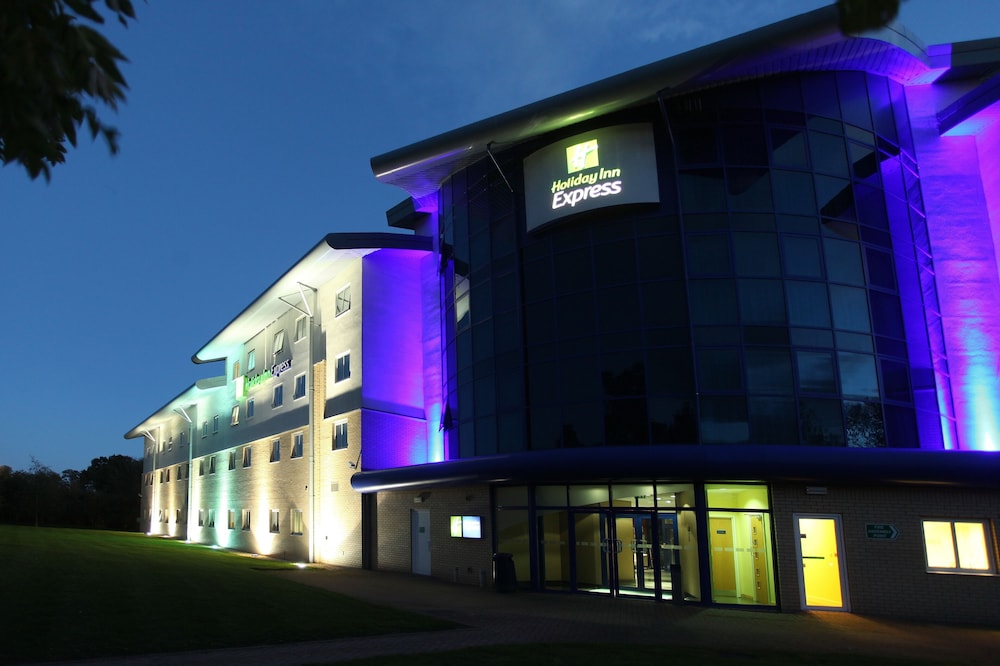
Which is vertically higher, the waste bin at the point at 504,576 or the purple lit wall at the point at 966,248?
the purple lit wall at the point at 966,248

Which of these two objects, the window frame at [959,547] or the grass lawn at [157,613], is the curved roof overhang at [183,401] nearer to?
the grass lawn at [157,613]

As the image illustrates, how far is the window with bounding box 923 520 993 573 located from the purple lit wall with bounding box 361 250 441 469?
14832 millimetres

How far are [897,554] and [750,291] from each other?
21.8ft

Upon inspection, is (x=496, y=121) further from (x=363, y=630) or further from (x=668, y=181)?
(x=363, y=630)

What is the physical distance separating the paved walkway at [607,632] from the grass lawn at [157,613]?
70 centimetres

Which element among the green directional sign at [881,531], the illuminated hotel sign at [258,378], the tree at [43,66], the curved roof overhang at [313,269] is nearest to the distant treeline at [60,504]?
the illuminated hotel sign at [258,378]

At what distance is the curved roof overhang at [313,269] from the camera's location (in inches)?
1086

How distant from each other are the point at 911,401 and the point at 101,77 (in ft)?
63.8

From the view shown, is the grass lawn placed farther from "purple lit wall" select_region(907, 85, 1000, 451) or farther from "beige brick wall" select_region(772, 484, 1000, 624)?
"purple lit wall" select_region(907, 85, 1000, 451)

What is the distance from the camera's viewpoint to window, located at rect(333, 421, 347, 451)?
28531 mm

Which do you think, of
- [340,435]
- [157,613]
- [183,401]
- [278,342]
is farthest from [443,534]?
[183,401]

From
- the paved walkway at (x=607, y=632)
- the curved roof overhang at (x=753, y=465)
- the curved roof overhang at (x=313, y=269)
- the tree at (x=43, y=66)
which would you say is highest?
the curved roof overhang at (x=313, y=269)

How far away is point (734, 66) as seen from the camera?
1908cm

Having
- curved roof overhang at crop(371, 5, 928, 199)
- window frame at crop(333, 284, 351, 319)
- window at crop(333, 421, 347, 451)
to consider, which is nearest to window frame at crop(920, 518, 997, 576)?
curved roof overhang at crop(371, 5, 928, 199)
